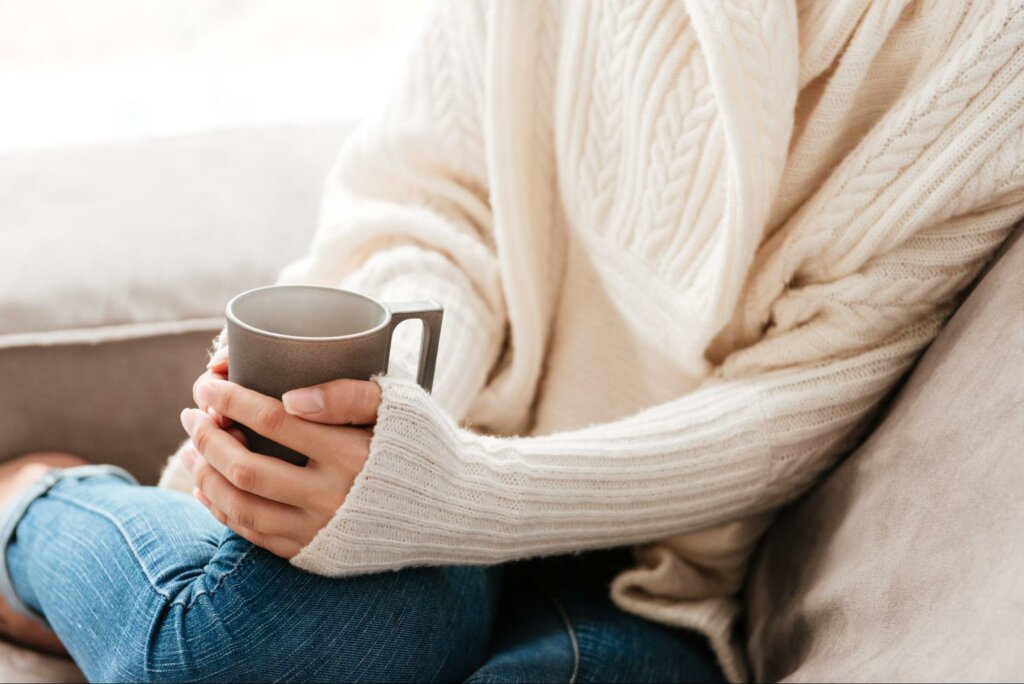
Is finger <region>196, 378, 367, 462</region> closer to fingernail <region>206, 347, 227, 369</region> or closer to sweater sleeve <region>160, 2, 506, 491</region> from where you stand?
fingernail <region>206, 347, 227, 369</region>

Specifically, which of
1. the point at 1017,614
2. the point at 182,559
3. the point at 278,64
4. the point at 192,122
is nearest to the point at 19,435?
the point at 182,559

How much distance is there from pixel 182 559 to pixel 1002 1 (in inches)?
25.6

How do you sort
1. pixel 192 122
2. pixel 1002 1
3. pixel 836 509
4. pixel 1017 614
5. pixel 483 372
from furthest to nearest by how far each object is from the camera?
pixel 192 122 < pixel 483 372 < pixel 836 509 < pixel 1002 1 < pixel 1017 614

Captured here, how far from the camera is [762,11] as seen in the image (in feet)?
2.14

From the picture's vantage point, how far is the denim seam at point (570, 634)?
705mm

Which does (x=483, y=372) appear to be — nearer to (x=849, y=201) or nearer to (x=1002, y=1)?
(x=849, y=201)

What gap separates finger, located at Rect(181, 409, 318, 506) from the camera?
0.57 meters

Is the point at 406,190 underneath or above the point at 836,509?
above

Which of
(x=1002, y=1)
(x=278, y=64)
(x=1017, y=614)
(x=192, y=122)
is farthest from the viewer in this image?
(x=278, y=64)

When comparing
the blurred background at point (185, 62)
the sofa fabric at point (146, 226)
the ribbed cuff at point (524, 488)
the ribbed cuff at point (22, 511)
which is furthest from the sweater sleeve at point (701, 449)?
the blurred background at point (185, 62)

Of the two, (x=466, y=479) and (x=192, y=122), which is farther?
(x=192, y=122)

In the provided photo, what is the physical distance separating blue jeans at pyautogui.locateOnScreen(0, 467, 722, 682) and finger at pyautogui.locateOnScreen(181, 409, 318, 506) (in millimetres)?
76

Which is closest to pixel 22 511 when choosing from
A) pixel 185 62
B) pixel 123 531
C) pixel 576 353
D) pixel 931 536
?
pixel 123 531

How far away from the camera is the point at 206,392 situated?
0.57 metres
